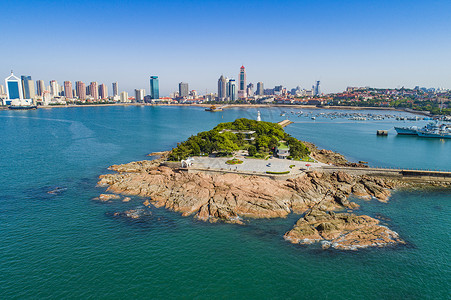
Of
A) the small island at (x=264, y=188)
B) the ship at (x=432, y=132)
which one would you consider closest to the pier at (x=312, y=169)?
the small island at (x=264, y=188)

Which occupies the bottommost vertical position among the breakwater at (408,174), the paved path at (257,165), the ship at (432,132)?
the breakwater at (408,174)

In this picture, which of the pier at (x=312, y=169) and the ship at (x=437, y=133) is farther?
the ship at (x=437, y=133)

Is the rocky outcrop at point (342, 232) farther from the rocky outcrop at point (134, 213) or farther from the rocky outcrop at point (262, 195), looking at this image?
the rocky outcrop at point (134, 213)

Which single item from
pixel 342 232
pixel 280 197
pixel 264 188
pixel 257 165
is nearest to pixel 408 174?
pixel 342 232

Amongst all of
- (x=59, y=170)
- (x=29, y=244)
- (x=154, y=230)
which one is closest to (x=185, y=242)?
(x=154, y=230)

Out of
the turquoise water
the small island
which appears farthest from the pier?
the turquoise water

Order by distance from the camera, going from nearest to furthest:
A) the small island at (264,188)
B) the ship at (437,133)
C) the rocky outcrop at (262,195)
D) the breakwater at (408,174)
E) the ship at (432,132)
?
the small island at (264,188)
the rocky outcrop at (262,195)
the breakwater at (408,174)
the ship at (437,133)
the ship at (432,132)

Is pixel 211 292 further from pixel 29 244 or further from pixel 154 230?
pixel 29 244
